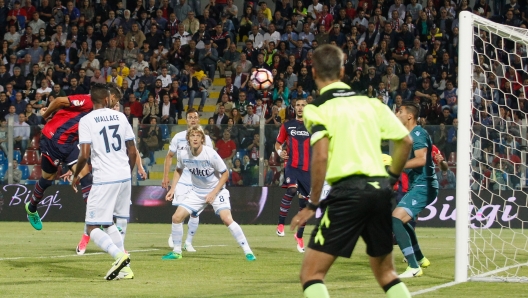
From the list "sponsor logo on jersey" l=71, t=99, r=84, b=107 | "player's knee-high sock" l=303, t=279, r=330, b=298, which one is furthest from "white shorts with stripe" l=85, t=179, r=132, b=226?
"player's knee-high sock" l=303, t=279, r=330, b=298

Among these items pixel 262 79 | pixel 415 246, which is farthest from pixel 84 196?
pixel 262 79

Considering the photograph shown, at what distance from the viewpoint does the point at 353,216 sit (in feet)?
17.4

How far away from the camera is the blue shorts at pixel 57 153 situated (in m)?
13.1

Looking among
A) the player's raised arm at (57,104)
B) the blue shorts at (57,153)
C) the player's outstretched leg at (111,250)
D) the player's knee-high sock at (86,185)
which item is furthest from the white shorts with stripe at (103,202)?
the blue shorts at (57,153)

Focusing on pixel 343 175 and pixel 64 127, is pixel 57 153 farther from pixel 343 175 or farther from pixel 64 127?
pixel 343 175

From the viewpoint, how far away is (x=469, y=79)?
919 centimetres

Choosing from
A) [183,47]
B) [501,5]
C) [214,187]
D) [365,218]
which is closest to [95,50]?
[183,47]

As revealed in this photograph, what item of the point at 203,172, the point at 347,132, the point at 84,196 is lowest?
the point at 84,196

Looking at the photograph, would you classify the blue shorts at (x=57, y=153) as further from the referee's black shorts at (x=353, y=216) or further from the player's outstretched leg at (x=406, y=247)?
the referee's black shorts at (x=353, y=216)

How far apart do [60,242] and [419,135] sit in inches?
278

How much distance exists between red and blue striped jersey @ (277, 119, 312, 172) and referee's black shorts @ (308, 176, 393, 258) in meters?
8.27

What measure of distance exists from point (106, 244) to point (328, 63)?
4.29 meters

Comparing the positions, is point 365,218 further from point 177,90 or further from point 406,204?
point 177,90

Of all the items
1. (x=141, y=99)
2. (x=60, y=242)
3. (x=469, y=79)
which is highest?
(x=469, y=79)
